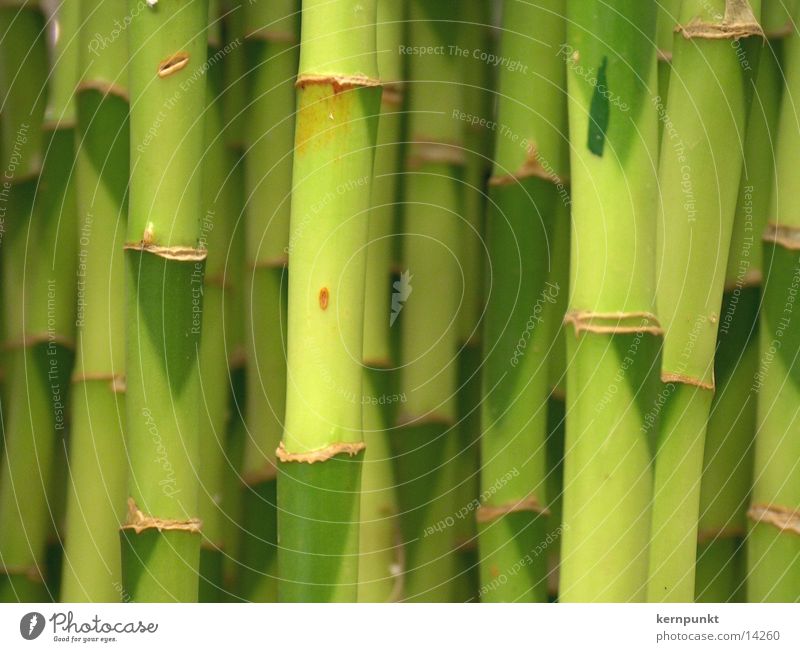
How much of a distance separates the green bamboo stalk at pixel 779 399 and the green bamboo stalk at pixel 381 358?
0.13m

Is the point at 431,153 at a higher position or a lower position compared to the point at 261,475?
higher

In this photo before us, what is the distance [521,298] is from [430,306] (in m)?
0.03

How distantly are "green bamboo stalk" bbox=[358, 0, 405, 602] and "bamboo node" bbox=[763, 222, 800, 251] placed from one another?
0.45 feet

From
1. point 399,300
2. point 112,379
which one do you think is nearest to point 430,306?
point 399,300

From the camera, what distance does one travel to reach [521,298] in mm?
347

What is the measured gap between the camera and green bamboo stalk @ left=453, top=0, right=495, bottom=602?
1.14ft

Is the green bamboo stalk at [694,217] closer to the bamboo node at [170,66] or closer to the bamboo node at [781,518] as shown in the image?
the bamboo node at [781,518]

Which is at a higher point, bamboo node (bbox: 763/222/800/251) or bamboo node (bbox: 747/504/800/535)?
bamboo node (bbox: 763/222/800/251)

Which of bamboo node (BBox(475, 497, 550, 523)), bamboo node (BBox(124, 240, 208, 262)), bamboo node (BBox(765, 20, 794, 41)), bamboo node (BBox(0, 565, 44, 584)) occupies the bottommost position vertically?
bamboo node (BBox(0, 565, 44, 584))

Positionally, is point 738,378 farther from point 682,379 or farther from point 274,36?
point 274,36

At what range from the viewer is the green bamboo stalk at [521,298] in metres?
0.33

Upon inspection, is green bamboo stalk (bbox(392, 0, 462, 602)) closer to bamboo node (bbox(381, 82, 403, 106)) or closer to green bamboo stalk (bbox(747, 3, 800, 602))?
bamboo node (bbox(381, 82, 403, 106))

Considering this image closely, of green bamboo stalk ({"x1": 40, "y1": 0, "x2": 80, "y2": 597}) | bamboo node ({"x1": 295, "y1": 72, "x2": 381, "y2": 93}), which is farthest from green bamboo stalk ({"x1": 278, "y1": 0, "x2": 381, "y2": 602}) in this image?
green bamboo stalk ({"x1": 40, "y1": 0, "x2": 80, "y2": 597})

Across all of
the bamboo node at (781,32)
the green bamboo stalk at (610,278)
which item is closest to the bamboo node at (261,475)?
the green bamboo stalk at (610,278)
